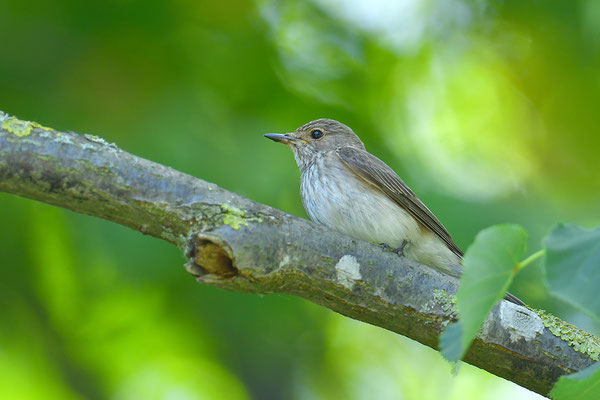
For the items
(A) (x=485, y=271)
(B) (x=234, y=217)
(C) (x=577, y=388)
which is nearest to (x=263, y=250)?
(B) (x=234, y=217)

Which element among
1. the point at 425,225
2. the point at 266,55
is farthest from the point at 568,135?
the point at 266,55

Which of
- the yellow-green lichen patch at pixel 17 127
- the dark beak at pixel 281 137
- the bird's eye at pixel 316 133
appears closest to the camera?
the yellow-green lichen patch at pixel 17 127

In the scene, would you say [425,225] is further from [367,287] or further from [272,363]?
[272,363]

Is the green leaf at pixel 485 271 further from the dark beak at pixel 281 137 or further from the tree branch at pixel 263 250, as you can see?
the dark beak at pixel 281 137

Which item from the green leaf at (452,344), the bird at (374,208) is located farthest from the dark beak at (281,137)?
the green leaf at (452,344)

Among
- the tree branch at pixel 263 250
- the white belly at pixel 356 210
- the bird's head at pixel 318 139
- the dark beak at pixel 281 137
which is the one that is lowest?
the tree branch at pixel 263 250

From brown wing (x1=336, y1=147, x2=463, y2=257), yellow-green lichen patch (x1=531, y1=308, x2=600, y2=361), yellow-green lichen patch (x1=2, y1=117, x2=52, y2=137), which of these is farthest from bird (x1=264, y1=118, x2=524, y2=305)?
yellow-green lichen patch (x1=2, y1=117, x2=52, y2=137)
